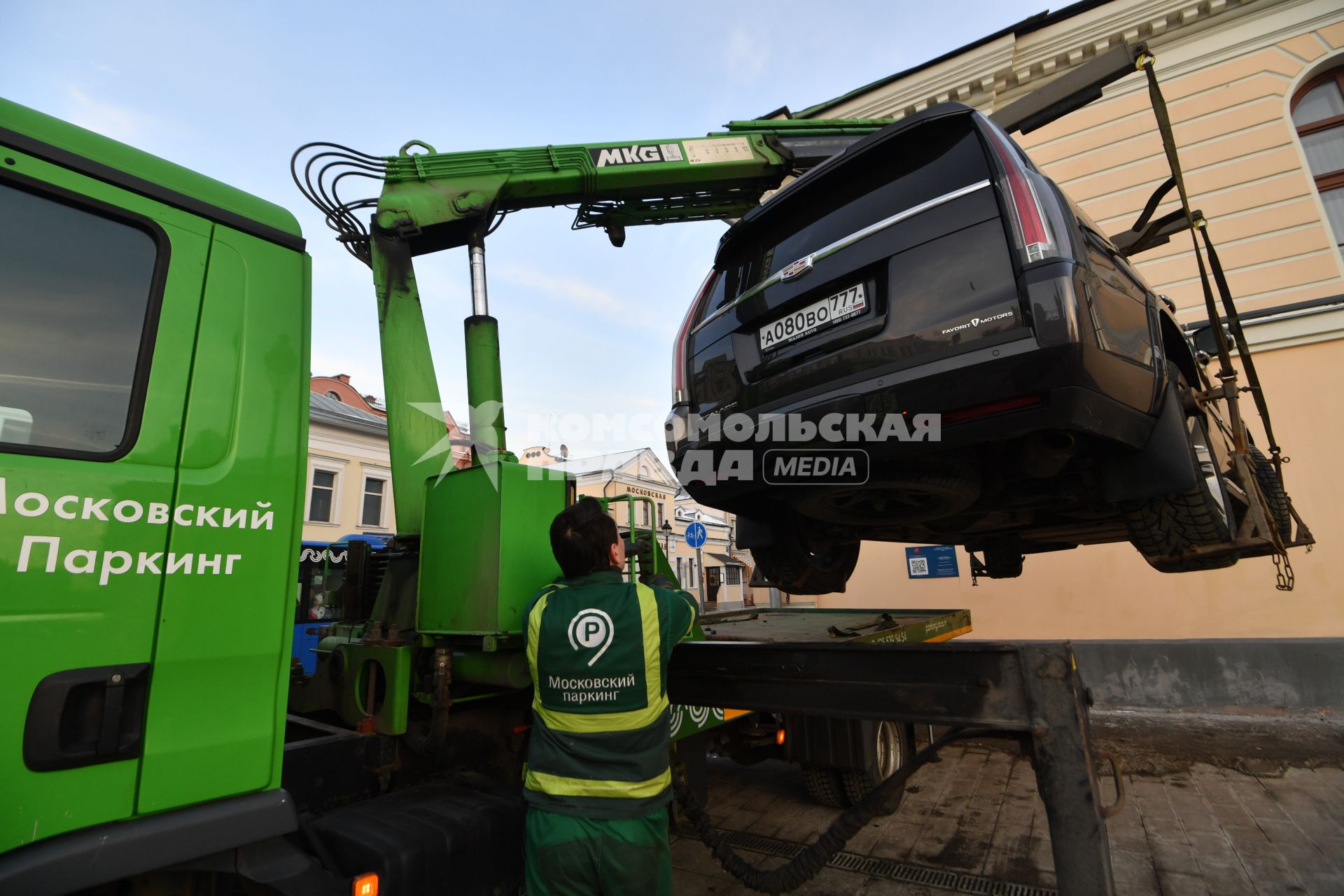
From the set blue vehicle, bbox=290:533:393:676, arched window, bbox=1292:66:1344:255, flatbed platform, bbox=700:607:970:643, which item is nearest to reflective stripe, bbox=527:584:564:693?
flatbed platform, bbox=700:607:970:643

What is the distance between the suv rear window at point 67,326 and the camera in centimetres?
136

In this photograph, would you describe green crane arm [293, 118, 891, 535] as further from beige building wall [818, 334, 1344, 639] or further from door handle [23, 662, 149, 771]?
beige building wall [818, 334, 1344, 639]

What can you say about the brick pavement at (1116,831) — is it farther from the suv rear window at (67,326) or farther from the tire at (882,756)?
the suv rear window at (67,326)

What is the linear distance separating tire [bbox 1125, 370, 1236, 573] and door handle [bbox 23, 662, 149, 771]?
10.2 feet

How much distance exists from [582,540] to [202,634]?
1005mm

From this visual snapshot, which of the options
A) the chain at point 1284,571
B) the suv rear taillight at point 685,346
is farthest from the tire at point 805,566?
the chain at point 1284,571

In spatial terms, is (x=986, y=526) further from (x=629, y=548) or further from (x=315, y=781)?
(x=315, y=781)

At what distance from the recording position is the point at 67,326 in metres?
1.43

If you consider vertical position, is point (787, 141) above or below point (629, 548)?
above

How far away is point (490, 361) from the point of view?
3688 millimetres

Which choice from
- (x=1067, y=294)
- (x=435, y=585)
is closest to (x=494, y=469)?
(x=435, y=585)

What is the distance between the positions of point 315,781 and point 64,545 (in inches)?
47.9

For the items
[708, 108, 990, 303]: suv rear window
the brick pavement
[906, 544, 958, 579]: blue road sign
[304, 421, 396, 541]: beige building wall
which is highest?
[304, 421, 396, 541]: beige building wall

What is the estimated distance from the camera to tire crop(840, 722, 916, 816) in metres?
4.07
